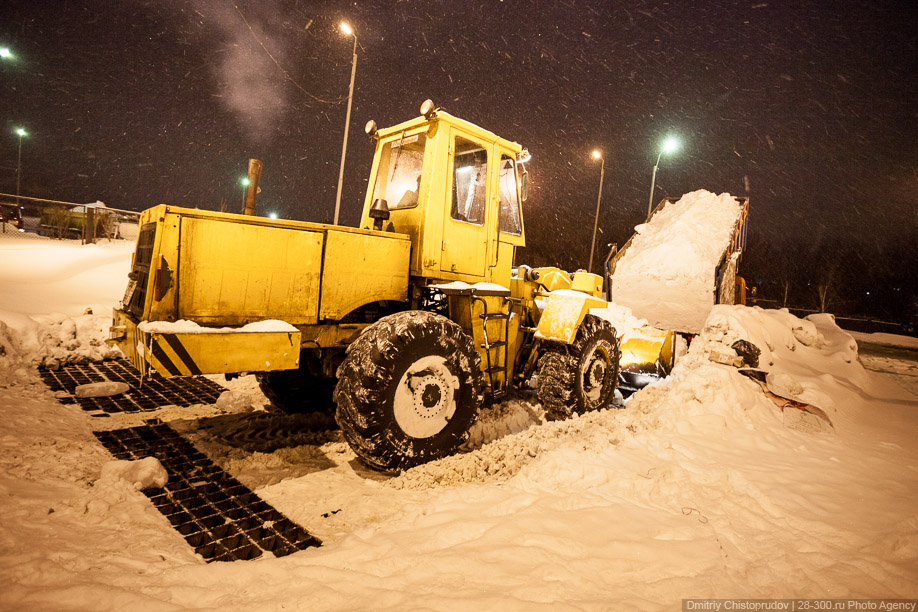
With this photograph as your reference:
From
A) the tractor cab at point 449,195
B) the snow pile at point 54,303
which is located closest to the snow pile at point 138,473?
the tractor cab at point 449,195

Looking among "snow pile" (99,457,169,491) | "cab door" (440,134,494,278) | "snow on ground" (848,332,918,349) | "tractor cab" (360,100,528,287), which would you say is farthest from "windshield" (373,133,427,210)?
"snow on ground" (848,332,918,349)

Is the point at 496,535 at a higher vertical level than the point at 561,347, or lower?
lower

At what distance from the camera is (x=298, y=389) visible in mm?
5758

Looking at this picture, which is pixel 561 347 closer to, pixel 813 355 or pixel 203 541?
pixel 203 541

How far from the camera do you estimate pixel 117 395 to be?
5.96 meters

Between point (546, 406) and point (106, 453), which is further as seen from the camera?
point (546, 406)

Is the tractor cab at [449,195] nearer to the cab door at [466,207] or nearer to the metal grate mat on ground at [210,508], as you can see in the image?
the cab door at [466,207]

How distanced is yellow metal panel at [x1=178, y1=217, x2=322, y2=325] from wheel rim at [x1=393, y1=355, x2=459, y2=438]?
1.04 metres

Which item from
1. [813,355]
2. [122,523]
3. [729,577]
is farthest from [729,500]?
[813,355]

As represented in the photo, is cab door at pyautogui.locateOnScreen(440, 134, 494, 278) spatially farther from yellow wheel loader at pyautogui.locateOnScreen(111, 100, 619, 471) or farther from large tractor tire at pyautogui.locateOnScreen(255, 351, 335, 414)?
large tractor tire at pyautogui.locateOnScreen(255, 351, 335, 414)

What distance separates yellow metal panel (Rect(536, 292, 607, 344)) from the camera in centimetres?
574

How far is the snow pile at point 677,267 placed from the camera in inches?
391

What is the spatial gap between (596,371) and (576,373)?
0.81m

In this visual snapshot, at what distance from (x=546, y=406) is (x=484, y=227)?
94.2 inches
